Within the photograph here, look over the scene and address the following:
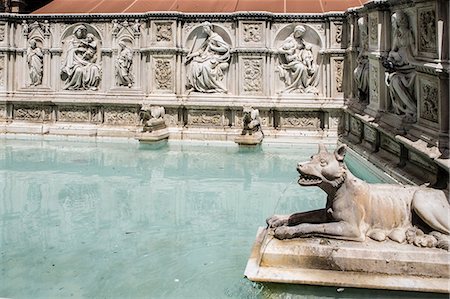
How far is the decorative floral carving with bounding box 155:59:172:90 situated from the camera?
39.8ft

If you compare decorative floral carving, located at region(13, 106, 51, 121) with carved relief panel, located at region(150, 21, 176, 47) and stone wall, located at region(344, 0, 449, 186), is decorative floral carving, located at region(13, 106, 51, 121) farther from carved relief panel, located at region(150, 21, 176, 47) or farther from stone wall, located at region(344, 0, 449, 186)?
stone wall, located at region(344, 0, 449, 186)

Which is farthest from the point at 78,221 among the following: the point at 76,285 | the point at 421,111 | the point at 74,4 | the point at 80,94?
the point at 74,4

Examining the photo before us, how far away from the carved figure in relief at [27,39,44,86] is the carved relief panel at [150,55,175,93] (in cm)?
321

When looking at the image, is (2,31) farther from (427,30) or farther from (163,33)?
(427,30)

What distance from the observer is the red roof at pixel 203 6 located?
41.8 feet

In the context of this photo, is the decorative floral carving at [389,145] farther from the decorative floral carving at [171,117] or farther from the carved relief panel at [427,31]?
the decorative floral carving at [171,117]

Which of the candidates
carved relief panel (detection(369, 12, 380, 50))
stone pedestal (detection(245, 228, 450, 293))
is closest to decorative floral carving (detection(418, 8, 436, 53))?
carved relief panel (detection(369, 12, 380, 50))

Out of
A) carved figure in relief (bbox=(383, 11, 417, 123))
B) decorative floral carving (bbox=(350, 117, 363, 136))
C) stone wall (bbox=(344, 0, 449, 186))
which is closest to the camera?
stone wall (bbox=(344, 0, 449, 186))

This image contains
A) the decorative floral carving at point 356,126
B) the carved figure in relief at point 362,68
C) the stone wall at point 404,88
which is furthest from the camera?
the decorative floral carving at point 356,126

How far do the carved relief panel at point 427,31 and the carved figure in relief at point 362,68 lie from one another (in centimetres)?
313

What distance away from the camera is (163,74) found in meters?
12.2

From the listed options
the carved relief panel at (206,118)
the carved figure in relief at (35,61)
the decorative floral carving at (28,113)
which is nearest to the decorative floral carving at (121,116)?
the carved relief panel at (206,118)

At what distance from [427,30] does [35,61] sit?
1018 centimetres

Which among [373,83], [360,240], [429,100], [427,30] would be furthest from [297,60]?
[360,240]
